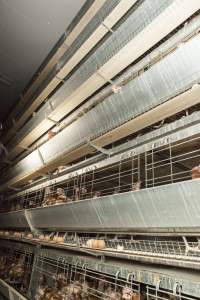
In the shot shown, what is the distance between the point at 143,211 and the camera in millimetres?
1246

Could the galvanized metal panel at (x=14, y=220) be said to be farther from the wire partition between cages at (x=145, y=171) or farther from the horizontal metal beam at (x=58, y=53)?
the horizontal metal beam at (x=58, y=53)

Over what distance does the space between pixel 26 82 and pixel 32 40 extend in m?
0.94

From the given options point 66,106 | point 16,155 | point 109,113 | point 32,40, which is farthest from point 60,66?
point 16,155

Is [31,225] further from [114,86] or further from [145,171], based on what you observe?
[114,86]

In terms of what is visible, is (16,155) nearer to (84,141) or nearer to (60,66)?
A: (60,66)

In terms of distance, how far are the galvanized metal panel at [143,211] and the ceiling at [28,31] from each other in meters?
2.06

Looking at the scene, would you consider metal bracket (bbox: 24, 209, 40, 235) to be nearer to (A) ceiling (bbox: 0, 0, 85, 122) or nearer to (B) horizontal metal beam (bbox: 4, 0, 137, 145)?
(B) horizontal metal beam (bbox: 4, 0, 137, 145)

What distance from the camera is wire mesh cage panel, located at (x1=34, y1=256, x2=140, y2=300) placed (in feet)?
4.57

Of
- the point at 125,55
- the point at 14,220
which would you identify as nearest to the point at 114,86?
the point at 125,55

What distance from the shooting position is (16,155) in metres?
4.04

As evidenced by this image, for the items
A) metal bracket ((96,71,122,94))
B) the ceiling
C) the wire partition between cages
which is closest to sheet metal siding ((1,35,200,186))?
metal bracket ((96,71,122,94))

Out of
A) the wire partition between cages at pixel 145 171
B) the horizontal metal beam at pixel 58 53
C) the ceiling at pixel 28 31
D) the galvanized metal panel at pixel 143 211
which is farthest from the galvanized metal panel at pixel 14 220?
the ceiling at pixel 28 31

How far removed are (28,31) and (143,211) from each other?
267 centimetres

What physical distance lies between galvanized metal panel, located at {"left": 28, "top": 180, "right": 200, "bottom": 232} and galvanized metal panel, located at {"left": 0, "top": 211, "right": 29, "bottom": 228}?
3.63 feet
